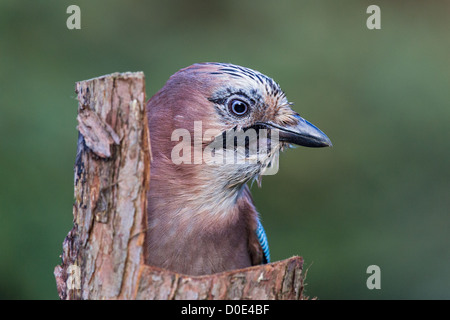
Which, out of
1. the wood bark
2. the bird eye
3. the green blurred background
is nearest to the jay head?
the bird eye

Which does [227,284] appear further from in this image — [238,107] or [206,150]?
[238,107]

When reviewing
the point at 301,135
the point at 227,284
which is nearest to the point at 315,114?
the point at 301,135

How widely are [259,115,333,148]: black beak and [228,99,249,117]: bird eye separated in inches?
Answer: 5.1

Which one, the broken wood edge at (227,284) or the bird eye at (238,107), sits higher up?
the bird eye at (238,107)

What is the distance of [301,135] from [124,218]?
45.3 inches

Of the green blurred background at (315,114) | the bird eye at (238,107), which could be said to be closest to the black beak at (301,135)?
the bird eye at (238,107)

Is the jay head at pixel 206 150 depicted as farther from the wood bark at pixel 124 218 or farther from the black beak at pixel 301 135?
the wood bark at pixel 124 218

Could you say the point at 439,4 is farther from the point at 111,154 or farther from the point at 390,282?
the point at 111,154

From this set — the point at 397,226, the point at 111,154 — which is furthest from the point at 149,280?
the point at 397,226

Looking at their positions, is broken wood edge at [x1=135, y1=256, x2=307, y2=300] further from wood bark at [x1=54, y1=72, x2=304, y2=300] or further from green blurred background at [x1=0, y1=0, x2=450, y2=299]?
green blurred background at [x1=0, y1=0, x2=450, y2=299]

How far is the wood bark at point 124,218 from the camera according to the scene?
207cm

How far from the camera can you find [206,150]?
8.91 feet

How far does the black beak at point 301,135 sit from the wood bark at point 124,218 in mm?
849

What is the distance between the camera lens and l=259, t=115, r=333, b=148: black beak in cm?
287
